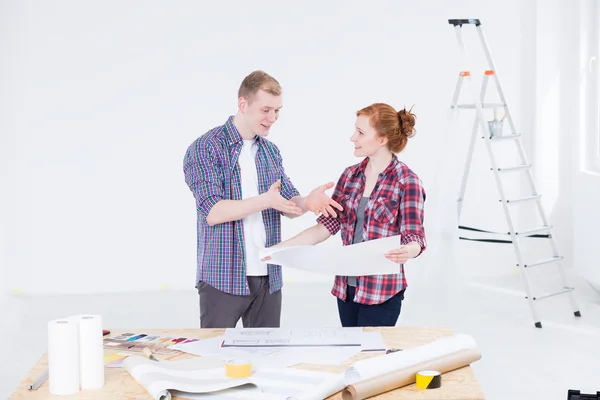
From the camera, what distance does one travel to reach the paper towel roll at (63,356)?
194 cm

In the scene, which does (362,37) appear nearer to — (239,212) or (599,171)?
(599,171)

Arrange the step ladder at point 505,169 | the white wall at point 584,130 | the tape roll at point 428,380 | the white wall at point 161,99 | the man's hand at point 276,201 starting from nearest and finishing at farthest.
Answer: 1. the tape roll at point 428,380
2. the man's hand at point 276,201
3. the step ladder at point 505,169
4. the white wall at point 584,130
5. the white wall at point 161,99

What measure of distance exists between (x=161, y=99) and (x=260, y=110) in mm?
3361

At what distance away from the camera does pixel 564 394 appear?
3643 millimetres

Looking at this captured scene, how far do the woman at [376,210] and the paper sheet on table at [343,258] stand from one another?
0.43ft

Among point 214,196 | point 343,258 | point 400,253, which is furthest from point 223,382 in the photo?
point 214,196

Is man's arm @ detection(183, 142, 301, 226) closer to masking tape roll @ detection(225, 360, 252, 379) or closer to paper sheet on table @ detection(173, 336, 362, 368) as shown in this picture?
paper sheet on table @ detection(173, 336, 362, 368)

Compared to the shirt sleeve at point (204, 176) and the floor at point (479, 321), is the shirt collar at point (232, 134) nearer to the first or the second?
the shirt sleeve at point (204, 176)

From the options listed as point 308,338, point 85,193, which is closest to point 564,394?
point 308,338

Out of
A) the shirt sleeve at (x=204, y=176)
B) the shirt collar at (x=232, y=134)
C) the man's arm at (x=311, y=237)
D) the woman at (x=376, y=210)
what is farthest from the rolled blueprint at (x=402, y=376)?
the shirt collar at (x=232, y=134)

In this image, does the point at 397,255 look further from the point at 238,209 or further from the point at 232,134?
the point at 232,134

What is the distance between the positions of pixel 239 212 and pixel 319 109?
3459 mm

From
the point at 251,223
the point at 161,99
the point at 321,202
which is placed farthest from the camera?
the point at 161,99

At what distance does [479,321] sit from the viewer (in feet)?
16.4
